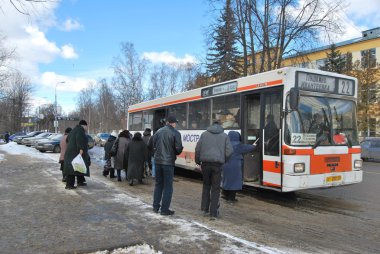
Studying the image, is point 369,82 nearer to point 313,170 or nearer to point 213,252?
point 313,170

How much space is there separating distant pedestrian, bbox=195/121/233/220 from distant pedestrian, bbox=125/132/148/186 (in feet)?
14.6

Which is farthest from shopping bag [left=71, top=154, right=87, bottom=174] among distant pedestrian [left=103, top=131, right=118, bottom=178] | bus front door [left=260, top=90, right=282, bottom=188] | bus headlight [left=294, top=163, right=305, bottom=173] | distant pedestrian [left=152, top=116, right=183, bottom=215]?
bus headlight [left=294, top=163, right=305, bottom=173]

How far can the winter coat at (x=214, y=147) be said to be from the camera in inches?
279

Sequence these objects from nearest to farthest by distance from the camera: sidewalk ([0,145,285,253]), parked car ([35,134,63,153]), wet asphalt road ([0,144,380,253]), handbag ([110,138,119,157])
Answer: sidewalk ([0,145,285,253]) → wet asphalt road ([0,144,380,253]) → handbag ([110,138,119,157]) → parked car ([35,134,63,153])

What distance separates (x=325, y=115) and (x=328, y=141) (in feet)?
2.05

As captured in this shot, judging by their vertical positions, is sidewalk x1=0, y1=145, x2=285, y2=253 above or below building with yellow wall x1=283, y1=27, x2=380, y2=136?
below

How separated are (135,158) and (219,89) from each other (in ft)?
10.8

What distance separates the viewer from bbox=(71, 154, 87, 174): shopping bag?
10.0 meters

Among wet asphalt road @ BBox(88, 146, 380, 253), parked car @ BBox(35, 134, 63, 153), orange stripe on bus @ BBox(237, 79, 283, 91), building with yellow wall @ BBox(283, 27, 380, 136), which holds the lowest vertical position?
wet asphalt road @ BBox(88, 146, 380, 253)

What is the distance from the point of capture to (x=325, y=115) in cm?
885

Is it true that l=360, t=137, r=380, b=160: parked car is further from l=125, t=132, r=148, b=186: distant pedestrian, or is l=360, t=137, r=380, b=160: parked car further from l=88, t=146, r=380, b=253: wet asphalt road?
l=125, t=132, r=148, b=186: distant pedestrian

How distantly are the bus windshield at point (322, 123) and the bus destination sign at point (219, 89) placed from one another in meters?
2.34

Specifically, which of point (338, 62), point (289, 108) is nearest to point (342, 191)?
point (289, 108)

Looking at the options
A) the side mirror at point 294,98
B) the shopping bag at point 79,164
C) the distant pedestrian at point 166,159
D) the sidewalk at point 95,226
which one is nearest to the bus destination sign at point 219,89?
the side mirror at point 294,98
